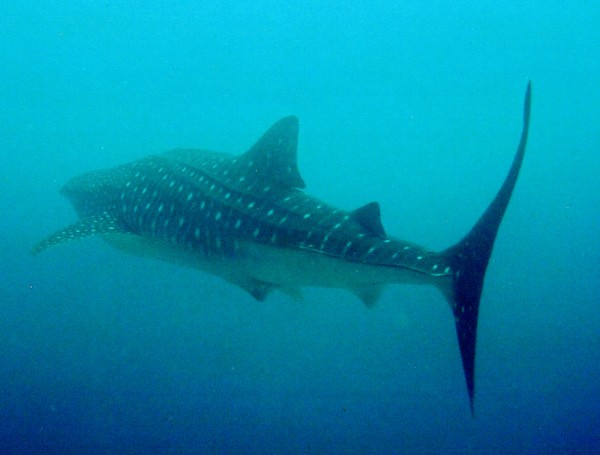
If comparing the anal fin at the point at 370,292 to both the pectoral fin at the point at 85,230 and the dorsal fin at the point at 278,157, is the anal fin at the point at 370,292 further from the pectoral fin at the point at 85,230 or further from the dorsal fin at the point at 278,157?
the pectoral fin at the point at 85,230

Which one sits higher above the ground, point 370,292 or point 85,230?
point 85,230

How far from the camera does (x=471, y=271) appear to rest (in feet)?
13.3

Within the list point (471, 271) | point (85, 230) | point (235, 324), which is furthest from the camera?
point (235, 324)

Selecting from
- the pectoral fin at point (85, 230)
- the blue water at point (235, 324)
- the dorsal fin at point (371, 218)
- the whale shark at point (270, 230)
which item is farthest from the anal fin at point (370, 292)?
the blue water at point (235, 324)

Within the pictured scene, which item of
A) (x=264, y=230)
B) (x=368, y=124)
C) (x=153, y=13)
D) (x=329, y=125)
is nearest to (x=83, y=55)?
(x=153, y=13)

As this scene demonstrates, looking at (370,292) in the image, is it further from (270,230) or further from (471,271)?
(471,271)

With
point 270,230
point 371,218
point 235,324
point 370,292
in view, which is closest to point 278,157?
point 270,230

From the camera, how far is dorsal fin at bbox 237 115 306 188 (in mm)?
5789

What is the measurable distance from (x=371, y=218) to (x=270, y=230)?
3.79 ft

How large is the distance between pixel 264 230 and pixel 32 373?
10.6 m

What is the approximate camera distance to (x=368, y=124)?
10194 centimetres

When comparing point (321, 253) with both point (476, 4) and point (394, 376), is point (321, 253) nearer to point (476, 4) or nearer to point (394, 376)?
point (394, 376)

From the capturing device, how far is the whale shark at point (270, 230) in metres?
4.07

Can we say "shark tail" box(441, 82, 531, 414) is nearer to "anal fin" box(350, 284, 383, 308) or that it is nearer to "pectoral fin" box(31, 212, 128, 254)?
"anal fin" box(350, 284, 383, 308)
